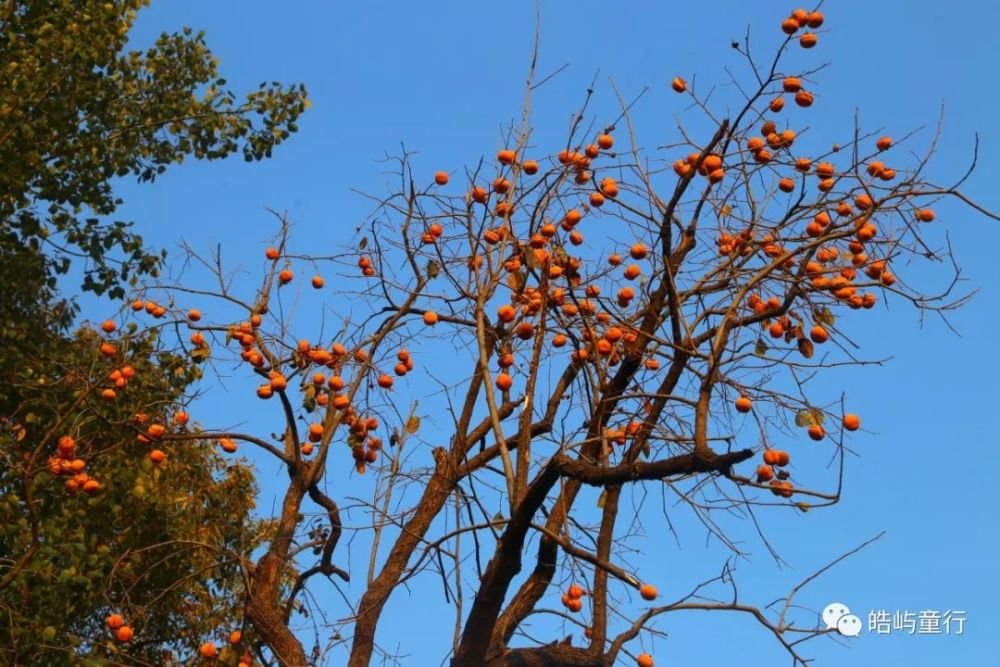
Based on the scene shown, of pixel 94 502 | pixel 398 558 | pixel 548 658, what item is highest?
pixel 94 502

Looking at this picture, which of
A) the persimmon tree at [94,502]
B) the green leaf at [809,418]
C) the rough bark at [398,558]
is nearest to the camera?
the green leaf at [809,418]

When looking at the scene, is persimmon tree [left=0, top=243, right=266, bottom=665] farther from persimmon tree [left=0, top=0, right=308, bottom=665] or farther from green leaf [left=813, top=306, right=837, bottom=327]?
green leaf [left=813, top=306, right=837, bottom=327]

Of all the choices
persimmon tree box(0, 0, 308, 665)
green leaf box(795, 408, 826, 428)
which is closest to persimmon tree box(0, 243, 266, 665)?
persimmon tree box(0, 0, 308, 665)

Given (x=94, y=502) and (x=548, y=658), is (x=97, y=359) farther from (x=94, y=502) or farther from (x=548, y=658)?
(x=548, y=658)

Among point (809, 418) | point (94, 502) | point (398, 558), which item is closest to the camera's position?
point (809, 418)

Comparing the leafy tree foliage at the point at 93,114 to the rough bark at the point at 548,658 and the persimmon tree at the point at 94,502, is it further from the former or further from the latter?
the rough bark at the point at 548,658

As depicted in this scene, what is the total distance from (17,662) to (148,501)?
161 centimetres

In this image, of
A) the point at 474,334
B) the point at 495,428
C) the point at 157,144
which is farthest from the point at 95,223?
the point at 495,428

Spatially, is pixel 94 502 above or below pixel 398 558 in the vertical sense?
above

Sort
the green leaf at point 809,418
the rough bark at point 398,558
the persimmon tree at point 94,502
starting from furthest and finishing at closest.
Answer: the persimmon tree at point 94,502 < the rough bark at point 398,558 < the green leaf at point 809,418

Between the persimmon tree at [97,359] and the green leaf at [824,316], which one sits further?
the persimmon tree at [97,359]

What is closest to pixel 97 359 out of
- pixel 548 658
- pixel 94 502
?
pixel 94 502

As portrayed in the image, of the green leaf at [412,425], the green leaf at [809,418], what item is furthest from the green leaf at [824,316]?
the green leaf at [412,425]

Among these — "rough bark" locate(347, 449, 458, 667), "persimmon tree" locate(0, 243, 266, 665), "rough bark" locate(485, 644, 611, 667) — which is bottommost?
"rough bark" locate(485, 644, 611, 667)
